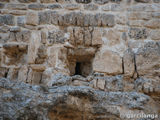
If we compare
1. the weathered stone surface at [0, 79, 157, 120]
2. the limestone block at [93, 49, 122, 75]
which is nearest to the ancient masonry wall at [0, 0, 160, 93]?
the limestone block at [93, 49, 122, 75]

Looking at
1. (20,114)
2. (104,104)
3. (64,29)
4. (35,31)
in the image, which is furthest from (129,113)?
(35,31)

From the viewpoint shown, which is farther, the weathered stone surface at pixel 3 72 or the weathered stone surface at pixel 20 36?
the weathered stone surface at pixel 20 36

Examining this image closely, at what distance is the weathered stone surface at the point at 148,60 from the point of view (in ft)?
7.91

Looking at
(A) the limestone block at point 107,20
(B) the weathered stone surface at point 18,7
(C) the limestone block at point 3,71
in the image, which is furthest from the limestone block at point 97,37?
(C) the limestone block at point 3,71

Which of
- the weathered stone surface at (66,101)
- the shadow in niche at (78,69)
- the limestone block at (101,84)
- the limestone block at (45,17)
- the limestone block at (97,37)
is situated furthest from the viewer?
the shadow in niche at (78,69)

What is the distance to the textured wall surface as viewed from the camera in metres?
2.40

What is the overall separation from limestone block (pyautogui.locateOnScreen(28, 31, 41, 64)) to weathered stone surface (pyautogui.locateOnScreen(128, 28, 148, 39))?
104 centimetres

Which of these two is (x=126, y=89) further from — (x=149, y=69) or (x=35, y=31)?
(x=35, y=31)

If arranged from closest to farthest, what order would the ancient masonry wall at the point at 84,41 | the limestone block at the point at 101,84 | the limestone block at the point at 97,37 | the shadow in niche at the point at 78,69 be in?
the limestone block at the point at 101,84 → the ancient masonry wall at the point at 84,41 → the limestone block at the point at 97,37 → the shadow in niche at the point at 78,69

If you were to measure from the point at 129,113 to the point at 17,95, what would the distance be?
1.02 metres

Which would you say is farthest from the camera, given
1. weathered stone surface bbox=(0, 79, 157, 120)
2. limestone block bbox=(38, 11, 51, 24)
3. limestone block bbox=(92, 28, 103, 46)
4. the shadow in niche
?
the shadow in niche

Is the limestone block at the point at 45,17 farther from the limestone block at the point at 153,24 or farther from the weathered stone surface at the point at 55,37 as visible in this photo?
the limestone block at the point at 153,24

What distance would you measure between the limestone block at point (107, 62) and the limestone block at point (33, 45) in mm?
658

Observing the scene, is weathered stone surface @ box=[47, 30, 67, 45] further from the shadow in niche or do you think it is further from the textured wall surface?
the shadow in niche
